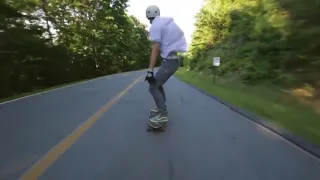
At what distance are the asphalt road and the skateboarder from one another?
0.49 metres

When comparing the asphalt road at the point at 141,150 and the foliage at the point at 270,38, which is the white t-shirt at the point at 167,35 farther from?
the foliage at the point at 270,38

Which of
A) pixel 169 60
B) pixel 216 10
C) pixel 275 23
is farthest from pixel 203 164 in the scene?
pixel 216 10

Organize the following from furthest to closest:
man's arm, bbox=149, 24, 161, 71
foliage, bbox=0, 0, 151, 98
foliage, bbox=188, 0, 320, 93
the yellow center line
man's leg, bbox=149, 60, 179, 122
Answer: foliage, bbox=0, 0, 151, 98 → foliage, bbox=188, 0, 320, 93 → man's leg, bbox=149, 60, 179, 122 → man's arm, bbox=149, 24, 161, 71 → the yellow center line

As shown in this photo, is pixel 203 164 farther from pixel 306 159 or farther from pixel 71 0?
pixel 71 0

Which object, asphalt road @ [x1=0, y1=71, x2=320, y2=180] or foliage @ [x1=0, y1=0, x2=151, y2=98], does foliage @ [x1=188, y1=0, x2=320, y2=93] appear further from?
foliage @ [x1=0, y1=0, x2=151, y2=98]

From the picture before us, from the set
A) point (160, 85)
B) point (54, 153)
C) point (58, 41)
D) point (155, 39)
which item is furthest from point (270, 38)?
point (58, 41)

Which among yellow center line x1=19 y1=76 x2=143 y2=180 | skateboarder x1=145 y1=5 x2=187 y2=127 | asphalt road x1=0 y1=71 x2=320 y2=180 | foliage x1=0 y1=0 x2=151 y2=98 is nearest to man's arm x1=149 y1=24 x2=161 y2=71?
skateboarder x1=145 y1=5 x2=187 y2=127

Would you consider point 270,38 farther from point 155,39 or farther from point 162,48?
point 155,39

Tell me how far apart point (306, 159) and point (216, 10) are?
37.8m

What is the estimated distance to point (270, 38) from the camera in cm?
2077

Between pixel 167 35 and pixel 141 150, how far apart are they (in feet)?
8.04

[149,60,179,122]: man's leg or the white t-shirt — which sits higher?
the white t-shirt

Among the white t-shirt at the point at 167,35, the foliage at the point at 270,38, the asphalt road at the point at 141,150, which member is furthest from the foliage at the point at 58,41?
the white t-shirt at the point at 167,35

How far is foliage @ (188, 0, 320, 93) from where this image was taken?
40.1 ft
